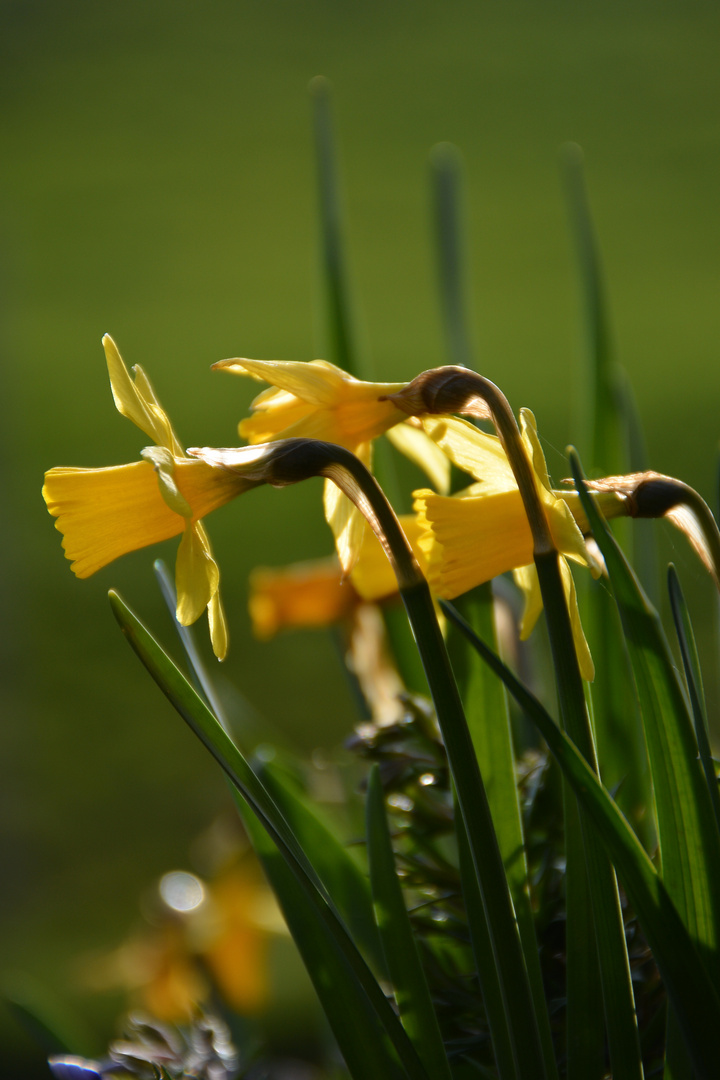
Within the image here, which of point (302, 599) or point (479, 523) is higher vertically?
point (479, 523)

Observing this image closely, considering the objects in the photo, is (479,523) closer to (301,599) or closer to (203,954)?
(301,599)

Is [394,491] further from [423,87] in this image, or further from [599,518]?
[423,87]

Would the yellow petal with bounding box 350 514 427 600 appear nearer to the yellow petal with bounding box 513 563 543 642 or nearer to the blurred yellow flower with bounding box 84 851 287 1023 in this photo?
the yellow petal with bounding box 513 563 543 642

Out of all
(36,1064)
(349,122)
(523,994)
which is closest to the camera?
(523,994)

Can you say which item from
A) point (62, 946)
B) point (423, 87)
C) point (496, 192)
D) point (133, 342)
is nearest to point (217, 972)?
point (62, 946)

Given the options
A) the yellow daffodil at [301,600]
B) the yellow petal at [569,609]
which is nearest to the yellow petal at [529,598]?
the yellow petal at [569,609]

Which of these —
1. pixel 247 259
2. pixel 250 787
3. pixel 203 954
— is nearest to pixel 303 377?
pixel 250 787

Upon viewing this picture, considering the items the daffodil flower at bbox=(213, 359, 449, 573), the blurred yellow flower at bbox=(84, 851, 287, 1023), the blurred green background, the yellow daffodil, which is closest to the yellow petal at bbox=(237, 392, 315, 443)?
the daffodil flower at bbox=(213, 359, 449, 573)
